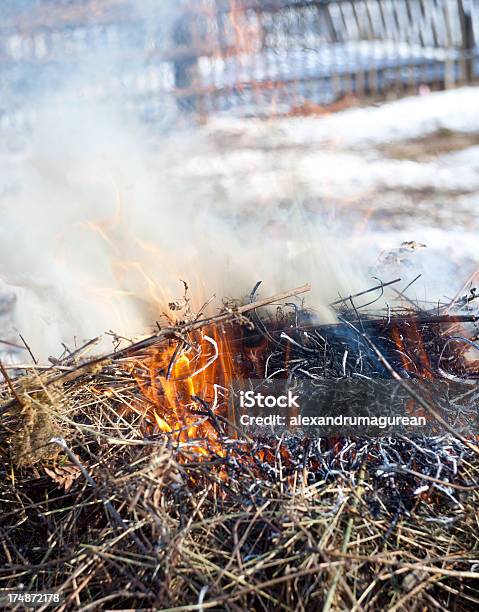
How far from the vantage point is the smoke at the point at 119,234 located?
3730 millimetres

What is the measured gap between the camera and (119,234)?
161 inches

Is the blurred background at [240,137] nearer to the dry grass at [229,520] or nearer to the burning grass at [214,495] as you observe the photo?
the burning grass at [214,495]

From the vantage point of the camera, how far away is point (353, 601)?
1.51 meters

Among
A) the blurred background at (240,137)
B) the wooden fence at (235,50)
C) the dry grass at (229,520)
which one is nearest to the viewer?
the dry grass at (229,520)

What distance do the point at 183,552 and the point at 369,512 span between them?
68 cm

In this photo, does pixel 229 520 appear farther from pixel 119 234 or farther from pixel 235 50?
pixel 235 50

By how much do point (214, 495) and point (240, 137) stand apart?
3.92 metres

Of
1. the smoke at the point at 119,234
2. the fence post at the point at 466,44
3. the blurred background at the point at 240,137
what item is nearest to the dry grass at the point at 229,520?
the smoke at the point at 119,234

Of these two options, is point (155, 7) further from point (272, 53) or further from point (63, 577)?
point (63, 577)

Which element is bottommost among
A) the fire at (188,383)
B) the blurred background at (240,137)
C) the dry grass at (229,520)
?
the dry grass at (229,520)

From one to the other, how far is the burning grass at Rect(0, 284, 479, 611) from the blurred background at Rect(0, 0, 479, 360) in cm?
143

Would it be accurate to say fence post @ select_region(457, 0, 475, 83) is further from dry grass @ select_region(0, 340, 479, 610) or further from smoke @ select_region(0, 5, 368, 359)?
dry grass @ select_region(0, 340, 479, 610)

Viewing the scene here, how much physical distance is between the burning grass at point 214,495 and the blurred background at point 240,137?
1434mm

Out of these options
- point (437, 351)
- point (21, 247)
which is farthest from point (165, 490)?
point (21, 247)
